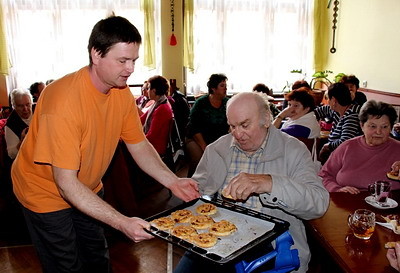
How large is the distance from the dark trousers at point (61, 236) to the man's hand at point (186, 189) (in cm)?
47

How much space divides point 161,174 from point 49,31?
5329mm

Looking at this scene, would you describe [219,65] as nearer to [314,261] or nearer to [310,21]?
[310,21]

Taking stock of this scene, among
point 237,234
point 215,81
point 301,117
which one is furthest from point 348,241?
point 215,81

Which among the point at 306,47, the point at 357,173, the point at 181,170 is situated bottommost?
the point at 181,170

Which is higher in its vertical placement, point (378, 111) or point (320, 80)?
point (378, 111)

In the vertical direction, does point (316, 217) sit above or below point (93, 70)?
below

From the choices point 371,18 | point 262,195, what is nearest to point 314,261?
point 262,195

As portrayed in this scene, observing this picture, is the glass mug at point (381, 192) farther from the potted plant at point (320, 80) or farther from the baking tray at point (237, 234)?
the potted plant at point (320, 80)

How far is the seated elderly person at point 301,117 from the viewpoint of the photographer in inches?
128

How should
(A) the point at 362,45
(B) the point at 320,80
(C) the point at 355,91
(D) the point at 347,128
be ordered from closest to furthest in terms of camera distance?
(D) the point at 347,128
(C) the point at 355,91
(A) the point at 362,45
(B) the point at 320,80

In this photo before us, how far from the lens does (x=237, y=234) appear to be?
4.59 ft

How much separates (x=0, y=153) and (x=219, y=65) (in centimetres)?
422

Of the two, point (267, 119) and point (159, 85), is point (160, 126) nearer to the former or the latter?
point (159, 85)

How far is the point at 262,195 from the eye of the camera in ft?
4.78
